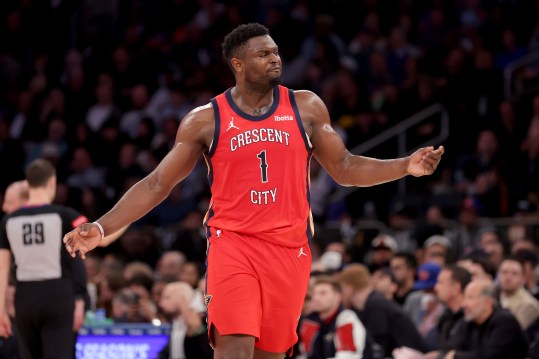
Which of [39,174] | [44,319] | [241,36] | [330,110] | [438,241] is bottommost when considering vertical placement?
[44,319]

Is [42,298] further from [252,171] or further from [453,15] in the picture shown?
[453,15]

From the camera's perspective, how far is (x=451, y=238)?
13.9 metres

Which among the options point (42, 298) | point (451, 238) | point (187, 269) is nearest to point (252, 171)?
point (42, 298)

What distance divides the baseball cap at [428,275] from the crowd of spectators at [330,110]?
2 cm

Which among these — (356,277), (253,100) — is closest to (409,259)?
(356,277)

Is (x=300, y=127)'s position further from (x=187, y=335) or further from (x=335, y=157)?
(x=187, y=335)

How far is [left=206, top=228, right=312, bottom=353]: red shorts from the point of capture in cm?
612

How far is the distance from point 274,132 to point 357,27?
12386mm

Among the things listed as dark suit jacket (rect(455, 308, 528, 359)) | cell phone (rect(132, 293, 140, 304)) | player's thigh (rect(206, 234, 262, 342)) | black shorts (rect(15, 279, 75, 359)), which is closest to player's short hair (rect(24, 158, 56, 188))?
black shorts (rect(15, 279, 75, 359))

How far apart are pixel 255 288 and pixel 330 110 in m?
10.7

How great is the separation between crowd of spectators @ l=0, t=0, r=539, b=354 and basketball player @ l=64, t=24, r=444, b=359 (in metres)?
4.77

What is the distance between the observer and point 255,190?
20.5ft

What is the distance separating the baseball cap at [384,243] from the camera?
13.5 meters

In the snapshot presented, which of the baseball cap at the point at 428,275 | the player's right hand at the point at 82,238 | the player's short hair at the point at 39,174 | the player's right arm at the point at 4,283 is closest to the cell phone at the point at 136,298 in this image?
the player's right arm at the point at 4,283
